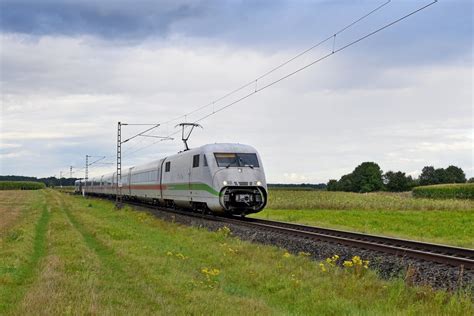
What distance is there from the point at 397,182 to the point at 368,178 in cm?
827

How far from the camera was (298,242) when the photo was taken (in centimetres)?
1569

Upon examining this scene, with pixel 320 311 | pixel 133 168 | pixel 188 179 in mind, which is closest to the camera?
pixel 320 311

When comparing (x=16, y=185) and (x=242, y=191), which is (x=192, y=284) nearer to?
(x=242, y=191)

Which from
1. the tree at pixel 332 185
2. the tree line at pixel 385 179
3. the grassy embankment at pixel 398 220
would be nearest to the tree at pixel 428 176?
the tree line at pixel 385 179

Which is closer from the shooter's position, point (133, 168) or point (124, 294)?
point (124, 294)

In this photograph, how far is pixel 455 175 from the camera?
126562 mm

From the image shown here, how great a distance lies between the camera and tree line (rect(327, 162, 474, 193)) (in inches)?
4879

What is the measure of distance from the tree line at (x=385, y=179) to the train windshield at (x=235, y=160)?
10291 cm

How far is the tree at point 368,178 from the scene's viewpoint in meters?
124

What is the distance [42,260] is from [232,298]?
23.1ft

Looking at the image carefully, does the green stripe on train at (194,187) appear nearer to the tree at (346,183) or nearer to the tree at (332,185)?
the tree at (346,183)

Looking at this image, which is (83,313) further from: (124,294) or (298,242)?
(298,242)

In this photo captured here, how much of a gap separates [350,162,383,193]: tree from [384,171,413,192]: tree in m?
2.90

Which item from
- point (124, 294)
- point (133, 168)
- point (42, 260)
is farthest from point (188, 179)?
point (133, 168)
